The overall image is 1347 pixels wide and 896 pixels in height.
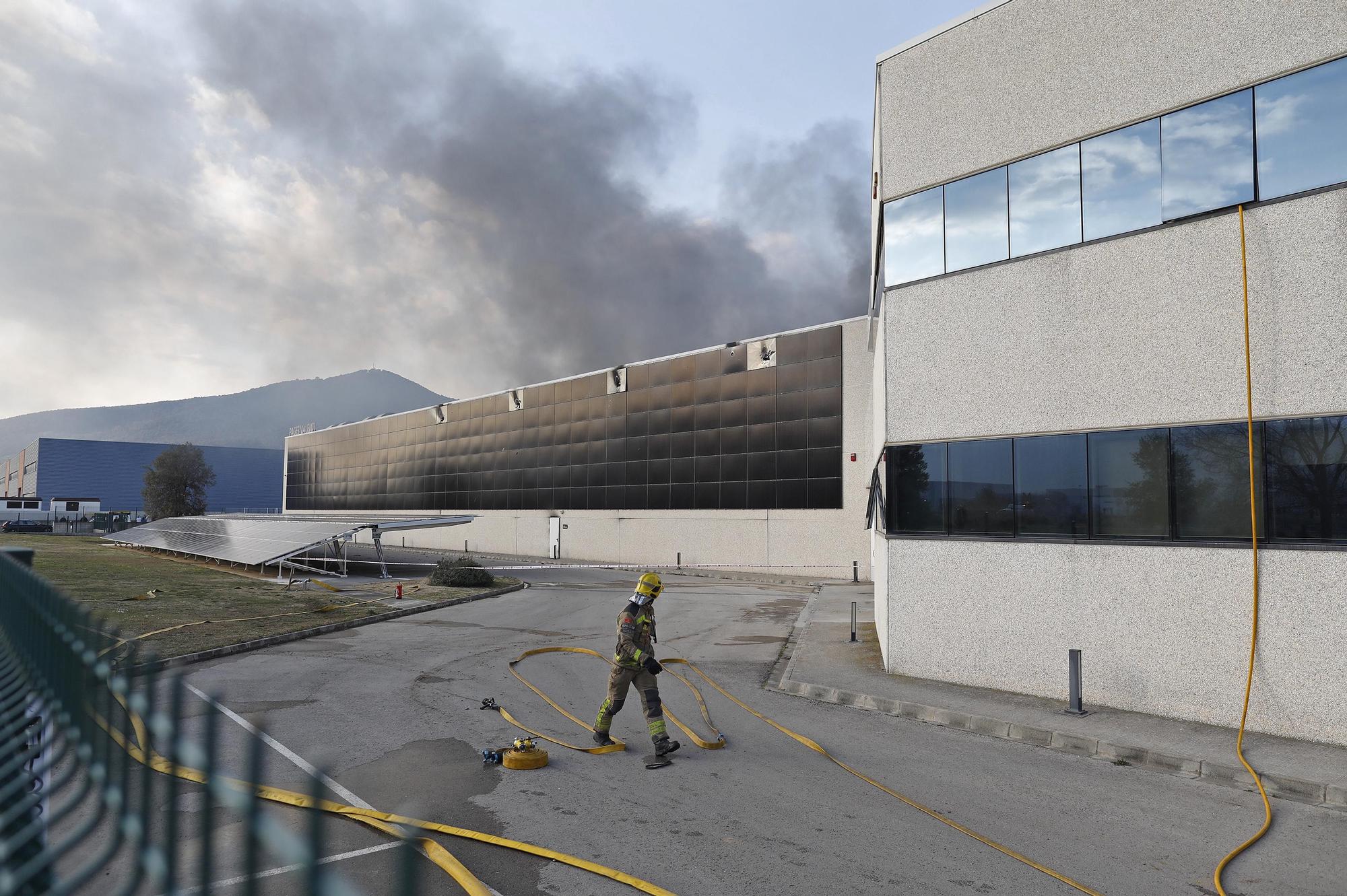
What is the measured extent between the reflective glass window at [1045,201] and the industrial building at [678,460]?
2075cm

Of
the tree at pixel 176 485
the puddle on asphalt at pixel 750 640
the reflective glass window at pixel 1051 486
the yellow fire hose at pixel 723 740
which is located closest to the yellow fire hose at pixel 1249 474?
the reflective glass window at pixel 1051 486

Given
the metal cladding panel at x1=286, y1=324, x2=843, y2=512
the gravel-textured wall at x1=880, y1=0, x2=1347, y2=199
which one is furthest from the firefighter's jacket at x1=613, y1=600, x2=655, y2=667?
the metal cladding panel at x1=286, y1=324, x2=843, y2=512

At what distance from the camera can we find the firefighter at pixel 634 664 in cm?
866

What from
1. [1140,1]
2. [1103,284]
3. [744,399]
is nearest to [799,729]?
[1103,284]

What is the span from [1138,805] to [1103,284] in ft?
22.9

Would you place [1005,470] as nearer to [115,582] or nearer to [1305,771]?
[1305,771]

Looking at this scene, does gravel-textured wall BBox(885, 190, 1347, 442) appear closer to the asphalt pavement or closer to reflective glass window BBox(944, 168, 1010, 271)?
reflective glass window BBox(944, 168, 1010, 271)

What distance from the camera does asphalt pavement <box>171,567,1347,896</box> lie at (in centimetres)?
582

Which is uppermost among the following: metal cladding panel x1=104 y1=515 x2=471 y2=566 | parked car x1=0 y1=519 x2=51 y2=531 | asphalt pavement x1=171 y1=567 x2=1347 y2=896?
metal cladding panel x1=104 y1=515 x2=471 y2=566

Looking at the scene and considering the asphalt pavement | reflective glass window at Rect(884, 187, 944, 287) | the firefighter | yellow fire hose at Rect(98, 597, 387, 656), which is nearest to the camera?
the asphalt pavement

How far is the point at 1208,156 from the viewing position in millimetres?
10570

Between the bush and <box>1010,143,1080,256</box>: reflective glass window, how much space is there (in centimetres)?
2147

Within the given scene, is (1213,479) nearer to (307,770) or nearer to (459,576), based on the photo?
(307,770)

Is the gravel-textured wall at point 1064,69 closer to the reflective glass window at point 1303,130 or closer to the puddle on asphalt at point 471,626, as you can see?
the reflective glass window at point 1303,130
